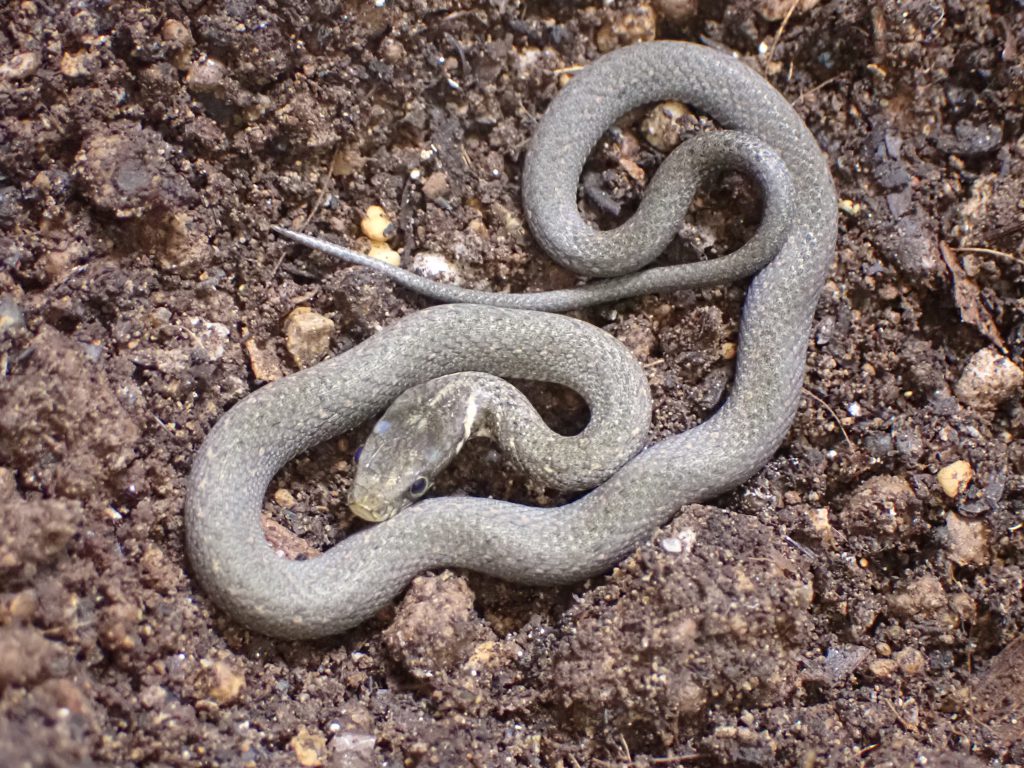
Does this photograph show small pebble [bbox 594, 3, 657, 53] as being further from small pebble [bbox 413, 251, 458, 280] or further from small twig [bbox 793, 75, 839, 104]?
small pebble [bbox 413, 251, 458, 280]

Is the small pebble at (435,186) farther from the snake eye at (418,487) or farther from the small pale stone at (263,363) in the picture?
the snake eye at (418,487)

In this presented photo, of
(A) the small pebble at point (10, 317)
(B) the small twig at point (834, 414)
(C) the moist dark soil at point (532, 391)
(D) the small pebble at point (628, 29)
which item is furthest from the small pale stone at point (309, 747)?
(D) the small pebble at point (628, 29)

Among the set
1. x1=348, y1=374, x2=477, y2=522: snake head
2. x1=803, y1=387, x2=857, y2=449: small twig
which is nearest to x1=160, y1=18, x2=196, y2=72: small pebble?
x1=348, y1=374, x2=477, y2=522: snake head

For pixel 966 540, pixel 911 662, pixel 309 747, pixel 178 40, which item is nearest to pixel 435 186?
pixel 178 40

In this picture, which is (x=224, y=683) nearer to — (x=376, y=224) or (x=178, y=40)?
(x=376, y=224)

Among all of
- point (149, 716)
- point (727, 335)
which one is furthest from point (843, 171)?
point (149, 716)

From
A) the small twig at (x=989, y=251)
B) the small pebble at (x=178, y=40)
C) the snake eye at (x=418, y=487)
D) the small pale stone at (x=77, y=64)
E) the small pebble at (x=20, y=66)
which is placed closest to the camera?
the small pebble at (x=20, y=66)
